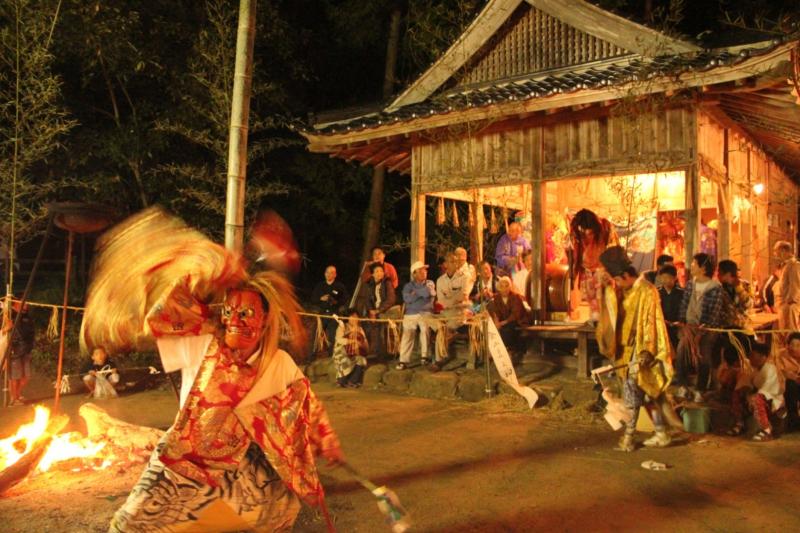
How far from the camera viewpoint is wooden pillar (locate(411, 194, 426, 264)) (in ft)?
37.1

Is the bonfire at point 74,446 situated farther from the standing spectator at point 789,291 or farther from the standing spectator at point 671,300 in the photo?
the standing spectator at point 789,291

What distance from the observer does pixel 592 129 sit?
379 inches

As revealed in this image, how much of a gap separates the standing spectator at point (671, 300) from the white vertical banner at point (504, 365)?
6.09 ft

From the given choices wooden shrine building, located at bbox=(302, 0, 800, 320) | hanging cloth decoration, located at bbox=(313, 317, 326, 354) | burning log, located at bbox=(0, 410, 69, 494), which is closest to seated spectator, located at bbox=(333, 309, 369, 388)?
hanging cloth decoration, located at bbox=(313, 317, 326, 354)

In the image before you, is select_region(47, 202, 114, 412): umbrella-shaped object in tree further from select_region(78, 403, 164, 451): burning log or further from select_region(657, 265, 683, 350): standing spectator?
select_region(657, 265, 683, 350): standing spectator

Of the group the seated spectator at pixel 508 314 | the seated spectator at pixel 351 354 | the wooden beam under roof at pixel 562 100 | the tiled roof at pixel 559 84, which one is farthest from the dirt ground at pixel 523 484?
the tiled roof at pixel 559 84

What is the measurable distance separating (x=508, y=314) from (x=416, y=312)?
1519 millimetres

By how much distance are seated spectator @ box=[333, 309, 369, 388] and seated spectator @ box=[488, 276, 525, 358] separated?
89.6 inches

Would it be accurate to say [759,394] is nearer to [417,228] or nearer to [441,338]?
[441,338]

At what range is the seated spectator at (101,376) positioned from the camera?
1055 centimetres

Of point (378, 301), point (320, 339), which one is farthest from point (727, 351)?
point (320, 339)

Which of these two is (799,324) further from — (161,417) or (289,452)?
(161,417)

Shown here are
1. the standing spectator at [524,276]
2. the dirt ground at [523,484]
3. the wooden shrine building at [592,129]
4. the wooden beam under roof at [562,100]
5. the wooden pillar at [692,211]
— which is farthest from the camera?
the standing spectator at [524,276]

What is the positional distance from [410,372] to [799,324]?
5.57 m
